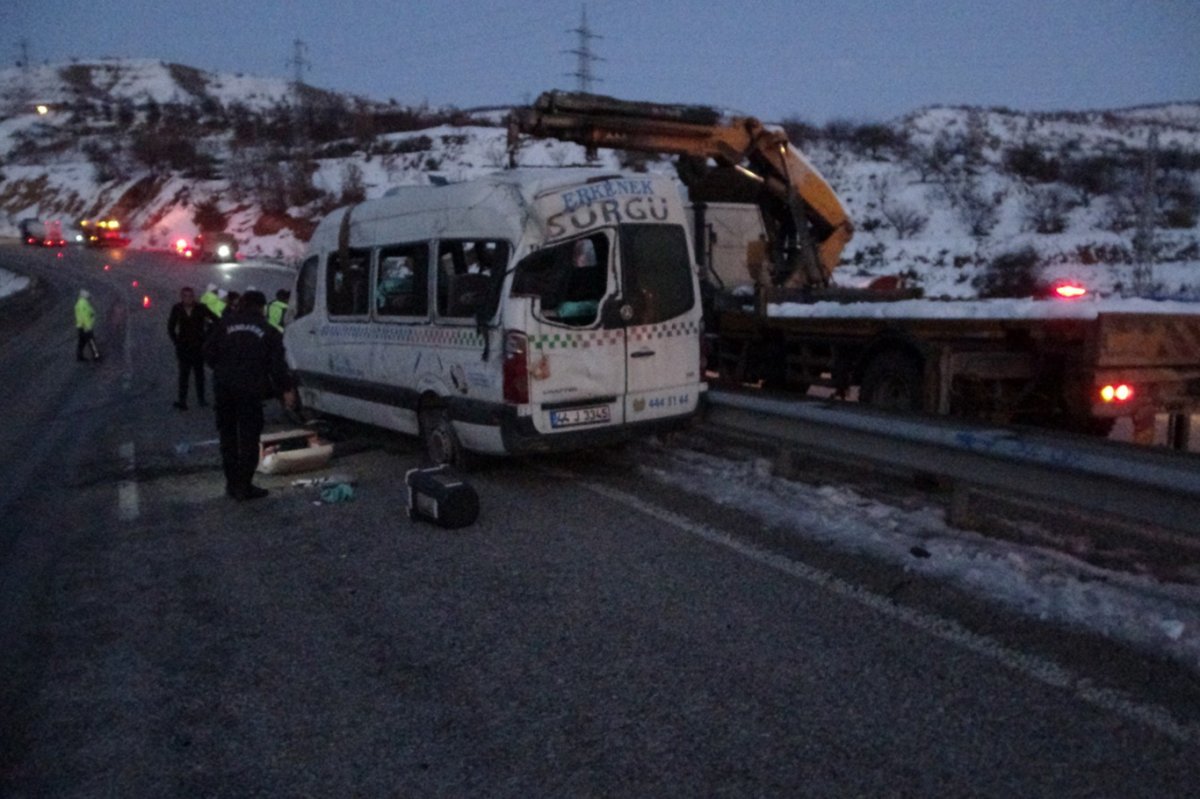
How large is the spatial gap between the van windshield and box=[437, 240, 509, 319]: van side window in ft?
3.21

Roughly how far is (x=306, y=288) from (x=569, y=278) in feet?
12.7

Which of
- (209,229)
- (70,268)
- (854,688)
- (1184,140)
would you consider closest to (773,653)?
(854,688)

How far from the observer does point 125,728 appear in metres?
3.94

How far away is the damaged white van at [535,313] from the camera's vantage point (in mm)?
7332

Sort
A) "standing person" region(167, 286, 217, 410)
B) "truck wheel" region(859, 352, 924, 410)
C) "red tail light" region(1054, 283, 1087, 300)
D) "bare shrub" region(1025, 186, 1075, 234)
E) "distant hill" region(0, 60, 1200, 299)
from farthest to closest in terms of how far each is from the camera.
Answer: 1. "bare shrub" region(1025, 186, 1075, 234)
2. "distant hill" region(0, 60, 1200, 299)
3. "standing person" region(167, 286, 217, 410)
4. "red tail light" region(1054, 283, 1087, 300)
5. "truck wheel" region(859, 352, 924, 410)

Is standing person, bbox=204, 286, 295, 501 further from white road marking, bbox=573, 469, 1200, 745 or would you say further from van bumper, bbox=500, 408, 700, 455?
white road marking, bbox=573, 469, 1200, 745

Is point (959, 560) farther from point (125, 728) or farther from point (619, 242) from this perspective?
point (125, 728)

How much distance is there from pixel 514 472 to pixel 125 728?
4556 millimetres

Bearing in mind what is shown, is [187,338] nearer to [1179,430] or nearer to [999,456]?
[999,456]

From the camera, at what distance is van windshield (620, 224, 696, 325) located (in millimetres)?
7766

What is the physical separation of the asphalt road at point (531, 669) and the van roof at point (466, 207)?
2.10 meters

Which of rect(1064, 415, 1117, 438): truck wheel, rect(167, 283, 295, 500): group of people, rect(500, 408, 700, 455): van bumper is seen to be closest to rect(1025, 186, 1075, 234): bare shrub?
rect(1064, 415, 1117, 438): truck wheel

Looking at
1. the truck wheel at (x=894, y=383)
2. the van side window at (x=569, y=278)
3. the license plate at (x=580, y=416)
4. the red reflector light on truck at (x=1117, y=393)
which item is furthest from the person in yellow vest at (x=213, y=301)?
the red reflector light on truck at (x=1117, y=393)

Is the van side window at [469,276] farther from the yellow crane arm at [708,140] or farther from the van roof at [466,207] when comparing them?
the yellow crane arm at [708,140]
